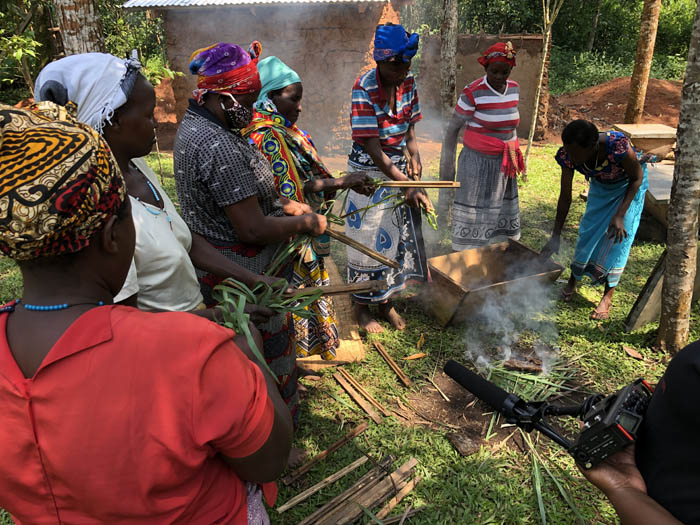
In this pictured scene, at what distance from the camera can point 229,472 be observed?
131cm

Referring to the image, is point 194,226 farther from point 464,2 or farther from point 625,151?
point 464,2

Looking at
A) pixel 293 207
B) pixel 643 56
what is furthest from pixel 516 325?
pixel 643 56

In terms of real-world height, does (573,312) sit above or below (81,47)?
below

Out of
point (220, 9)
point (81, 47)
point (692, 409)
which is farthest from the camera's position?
point (220, 9)

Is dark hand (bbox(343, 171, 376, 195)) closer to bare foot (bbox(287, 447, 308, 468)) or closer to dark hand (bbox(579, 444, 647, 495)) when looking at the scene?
bare foot (bbox(287, 447, 308, 468))

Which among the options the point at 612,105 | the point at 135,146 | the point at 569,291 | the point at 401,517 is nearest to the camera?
the point at 135,146

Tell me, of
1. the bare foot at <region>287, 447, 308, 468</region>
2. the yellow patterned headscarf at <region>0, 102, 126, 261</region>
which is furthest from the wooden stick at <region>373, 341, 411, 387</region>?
the yellow patterned headscarf at <region>0, 102, 126, 261</region>

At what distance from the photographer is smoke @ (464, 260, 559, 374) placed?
13.1 ft

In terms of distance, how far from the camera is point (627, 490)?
4.72ft

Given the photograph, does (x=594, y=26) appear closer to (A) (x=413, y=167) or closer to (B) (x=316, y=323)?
(A) (x=413, y=167)

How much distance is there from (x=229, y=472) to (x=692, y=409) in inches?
50.5

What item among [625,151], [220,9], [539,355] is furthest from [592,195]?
[220,9]

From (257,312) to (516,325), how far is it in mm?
3064

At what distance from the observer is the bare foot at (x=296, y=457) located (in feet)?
9.73
